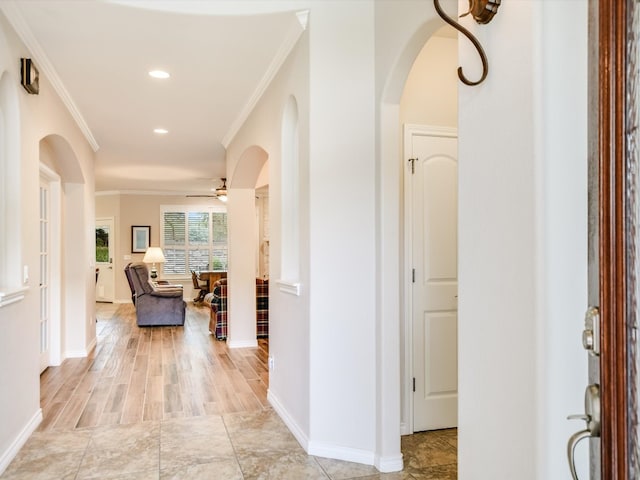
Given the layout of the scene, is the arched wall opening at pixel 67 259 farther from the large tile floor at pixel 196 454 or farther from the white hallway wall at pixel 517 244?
the white hallway wall at pixel 517 244

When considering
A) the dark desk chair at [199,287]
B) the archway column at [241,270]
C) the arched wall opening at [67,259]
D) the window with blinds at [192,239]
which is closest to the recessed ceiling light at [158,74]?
the arched wall opening at [67,259]

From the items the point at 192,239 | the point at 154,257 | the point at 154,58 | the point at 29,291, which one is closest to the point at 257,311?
the point at 29,291

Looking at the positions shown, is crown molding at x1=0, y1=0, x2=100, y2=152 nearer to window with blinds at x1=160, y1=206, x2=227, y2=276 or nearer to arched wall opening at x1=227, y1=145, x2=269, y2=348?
arched wall opening at x1=227, y1=145, x2=269, y2=348

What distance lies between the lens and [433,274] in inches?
131

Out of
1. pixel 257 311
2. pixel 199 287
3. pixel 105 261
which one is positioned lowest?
pixel 199 287

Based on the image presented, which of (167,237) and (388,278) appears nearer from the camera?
(388,278)

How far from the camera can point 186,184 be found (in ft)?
34.4

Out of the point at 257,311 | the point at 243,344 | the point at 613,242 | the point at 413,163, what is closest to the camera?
the point at 613,242

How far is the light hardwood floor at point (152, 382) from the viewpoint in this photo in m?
3.79

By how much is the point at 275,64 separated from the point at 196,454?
2.70 metres

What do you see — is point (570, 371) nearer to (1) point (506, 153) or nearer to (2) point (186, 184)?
(1) point (506, 153)

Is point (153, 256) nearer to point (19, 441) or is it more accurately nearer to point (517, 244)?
point (19, 441)

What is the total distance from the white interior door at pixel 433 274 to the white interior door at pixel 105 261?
393 inches

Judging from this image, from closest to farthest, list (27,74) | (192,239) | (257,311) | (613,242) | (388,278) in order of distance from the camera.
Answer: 1. (613,242)
2. (388,278)
3. (27,74)
4. (257,311)
5. (192,239)
